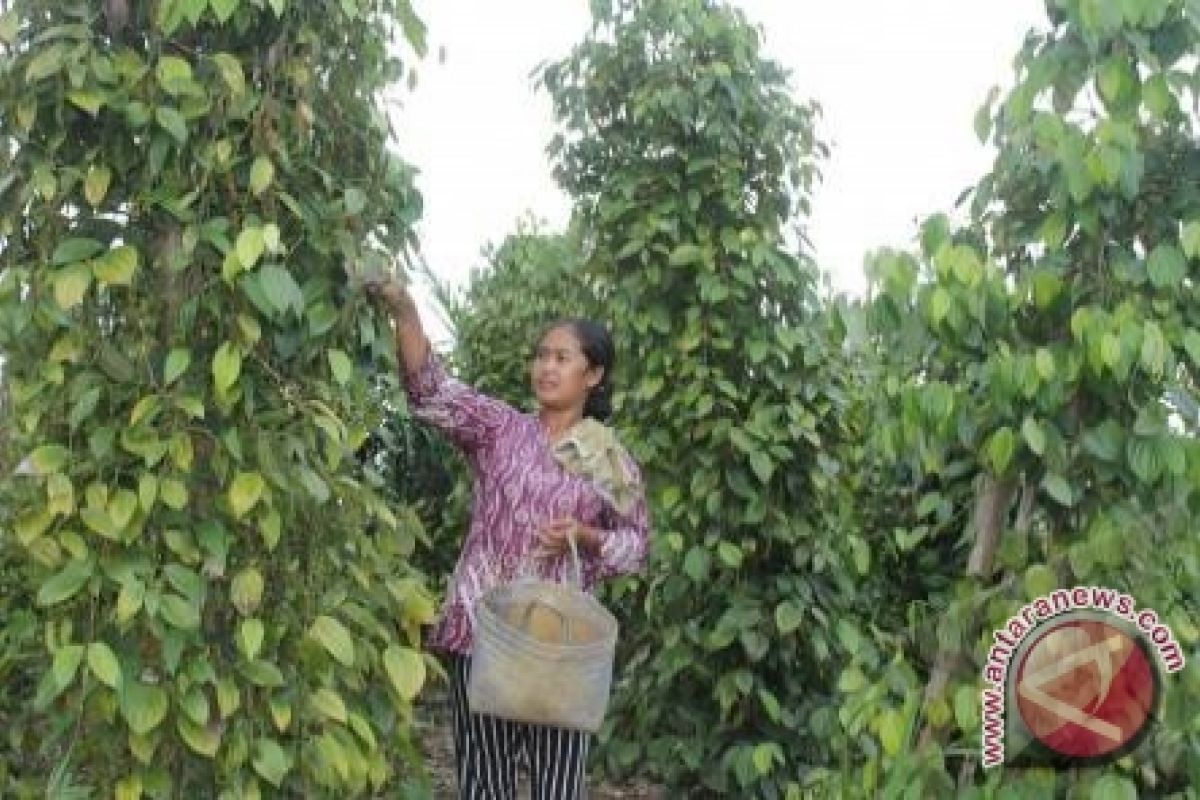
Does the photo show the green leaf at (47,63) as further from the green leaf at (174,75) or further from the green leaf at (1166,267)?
the green leaf at (1166,267)

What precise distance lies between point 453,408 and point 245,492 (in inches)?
28.7

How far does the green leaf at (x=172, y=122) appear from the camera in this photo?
1.75 metres

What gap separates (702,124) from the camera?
3719 mm

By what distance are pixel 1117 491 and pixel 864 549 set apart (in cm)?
184

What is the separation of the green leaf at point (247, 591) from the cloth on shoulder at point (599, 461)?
83 centimetres

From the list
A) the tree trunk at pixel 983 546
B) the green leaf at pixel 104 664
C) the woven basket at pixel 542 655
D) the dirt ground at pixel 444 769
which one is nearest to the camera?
the green leaf at pixel 104 664

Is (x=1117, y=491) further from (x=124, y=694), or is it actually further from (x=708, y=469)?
(x=708, y=469)

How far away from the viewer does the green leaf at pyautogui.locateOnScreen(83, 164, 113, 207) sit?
178 cm

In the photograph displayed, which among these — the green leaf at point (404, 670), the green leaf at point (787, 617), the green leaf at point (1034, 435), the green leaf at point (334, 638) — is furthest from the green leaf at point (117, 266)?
the green leaf at point (787, 617)

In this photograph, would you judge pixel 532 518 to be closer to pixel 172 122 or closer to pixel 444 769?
pixel 172 122

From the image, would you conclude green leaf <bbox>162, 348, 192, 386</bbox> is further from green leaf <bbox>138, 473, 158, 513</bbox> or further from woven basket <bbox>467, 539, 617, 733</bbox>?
woven basket <bbox>467, 539, 617, 733</bbox>

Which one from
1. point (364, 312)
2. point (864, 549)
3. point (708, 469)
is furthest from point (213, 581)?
point (864, 549)

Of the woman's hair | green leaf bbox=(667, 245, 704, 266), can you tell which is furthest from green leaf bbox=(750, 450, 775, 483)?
the woman's hair

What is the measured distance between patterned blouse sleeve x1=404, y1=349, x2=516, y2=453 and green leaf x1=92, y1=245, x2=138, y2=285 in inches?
25.9
